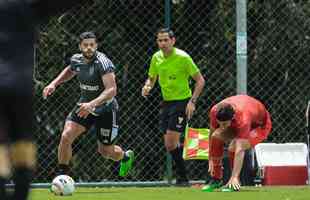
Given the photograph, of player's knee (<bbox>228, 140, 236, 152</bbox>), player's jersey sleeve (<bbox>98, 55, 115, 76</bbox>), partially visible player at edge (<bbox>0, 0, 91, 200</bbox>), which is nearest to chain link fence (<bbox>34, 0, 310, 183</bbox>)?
player's knee (<bbox>228, 140, 236, 152</bbox>)

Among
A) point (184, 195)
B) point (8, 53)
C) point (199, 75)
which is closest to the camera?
point (8, 53)

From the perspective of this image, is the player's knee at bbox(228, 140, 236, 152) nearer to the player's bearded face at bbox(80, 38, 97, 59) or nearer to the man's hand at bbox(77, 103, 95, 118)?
the man's hand at bbox(77, 103, 95, 118)

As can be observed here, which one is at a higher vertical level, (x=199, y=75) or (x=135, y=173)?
(x=199, y=75)

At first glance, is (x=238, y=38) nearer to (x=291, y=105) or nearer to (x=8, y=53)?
(x=291, y=105)

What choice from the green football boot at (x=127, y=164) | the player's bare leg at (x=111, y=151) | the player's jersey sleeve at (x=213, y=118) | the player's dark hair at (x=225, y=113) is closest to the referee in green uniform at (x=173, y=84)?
the green football boot at (x=127, y=164)

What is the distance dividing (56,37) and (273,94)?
10.4 ft

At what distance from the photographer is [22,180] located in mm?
5699

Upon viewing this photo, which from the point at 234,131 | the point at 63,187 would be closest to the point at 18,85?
the point at 63,187

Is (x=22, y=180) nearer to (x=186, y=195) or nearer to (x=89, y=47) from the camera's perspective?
(x=186, y=195)

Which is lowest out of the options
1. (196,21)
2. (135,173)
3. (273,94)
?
(135,173)

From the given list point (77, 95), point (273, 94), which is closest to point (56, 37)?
point (77, 95)

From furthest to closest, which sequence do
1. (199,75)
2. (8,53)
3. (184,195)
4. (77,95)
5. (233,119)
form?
(77,95)
(199,75)
(233,119)
(184,195)
(8,53)

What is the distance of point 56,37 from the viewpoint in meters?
15.3

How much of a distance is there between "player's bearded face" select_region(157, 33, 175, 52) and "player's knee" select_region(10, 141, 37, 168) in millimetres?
8629
